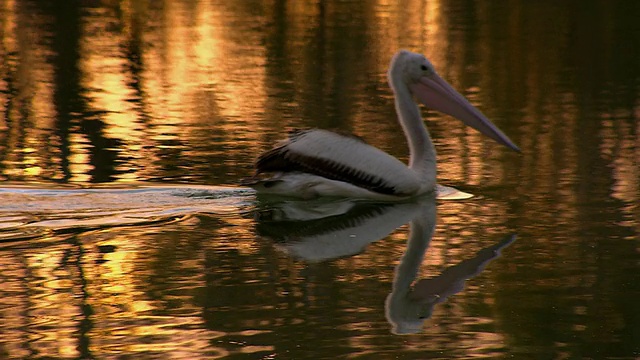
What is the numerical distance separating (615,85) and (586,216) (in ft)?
16.1

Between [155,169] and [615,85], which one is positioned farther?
[615,85]

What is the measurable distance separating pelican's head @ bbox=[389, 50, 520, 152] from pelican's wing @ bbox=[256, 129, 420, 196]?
694mm

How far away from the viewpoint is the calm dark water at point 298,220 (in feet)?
15.8

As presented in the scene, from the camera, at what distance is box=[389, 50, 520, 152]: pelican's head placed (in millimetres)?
7738

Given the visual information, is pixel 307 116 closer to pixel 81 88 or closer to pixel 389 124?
pixel 389 124

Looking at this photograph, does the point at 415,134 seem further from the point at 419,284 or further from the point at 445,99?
the point at 419,284

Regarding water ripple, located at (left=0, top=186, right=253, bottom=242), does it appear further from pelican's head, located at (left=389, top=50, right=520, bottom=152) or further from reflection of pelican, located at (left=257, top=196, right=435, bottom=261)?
pelican's head, located at (left=389, top=50, right=520, bottom=152)

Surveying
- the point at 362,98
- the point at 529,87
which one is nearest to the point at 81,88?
the point at 362,98

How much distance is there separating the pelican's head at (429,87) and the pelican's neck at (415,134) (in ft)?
0.13

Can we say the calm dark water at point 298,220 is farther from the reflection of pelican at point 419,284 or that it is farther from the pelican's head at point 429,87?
the pelican's head at point 429,87

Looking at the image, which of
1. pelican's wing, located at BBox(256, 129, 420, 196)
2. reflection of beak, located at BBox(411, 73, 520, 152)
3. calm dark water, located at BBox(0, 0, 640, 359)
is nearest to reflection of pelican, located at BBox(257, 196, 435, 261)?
calm dark water, located at BBox(0, 0, 640, 359)

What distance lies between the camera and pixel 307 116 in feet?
→ 32.8

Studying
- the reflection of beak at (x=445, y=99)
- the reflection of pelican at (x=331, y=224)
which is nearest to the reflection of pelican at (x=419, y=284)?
the reflection of pelican at (x=331, y=224)

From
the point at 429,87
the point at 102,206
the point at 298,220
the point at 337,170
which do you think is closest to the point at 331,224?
the point at 298,220
